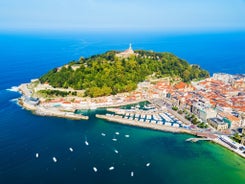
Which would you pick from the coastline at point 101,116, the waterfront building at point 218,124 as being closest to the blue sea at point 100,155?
the coastline at point 101,116

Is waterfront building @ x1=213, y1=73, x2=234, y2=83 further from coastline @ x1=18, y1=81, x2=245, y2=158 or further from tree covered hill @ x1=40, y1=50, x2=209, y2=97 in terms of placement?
coastline @ x1=18, y1=81, x2=245, y2=158

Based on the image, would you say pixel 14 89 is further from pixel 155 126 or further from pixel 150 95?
pixel 155 126

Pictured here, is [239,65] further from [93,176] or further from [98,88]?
[93,176]

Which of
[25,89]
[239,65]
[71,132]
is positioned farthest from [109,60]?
[239,65]

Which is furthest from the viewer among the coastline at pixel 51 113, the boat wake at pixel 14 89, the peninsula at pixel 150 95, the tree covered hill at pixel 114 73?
the boat wake at pixel 14 89

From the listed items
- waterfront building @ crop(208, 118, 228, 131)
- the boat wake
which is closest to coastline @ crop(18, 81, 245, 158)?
waterfront building @ crop(208, 118, 228, 131)

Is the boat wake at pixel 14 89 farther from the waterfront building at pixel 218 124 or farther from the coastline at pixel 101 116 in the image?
the waterfront building at pixel 218 124

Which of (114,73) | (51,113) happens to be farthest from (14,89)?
(114,73)
